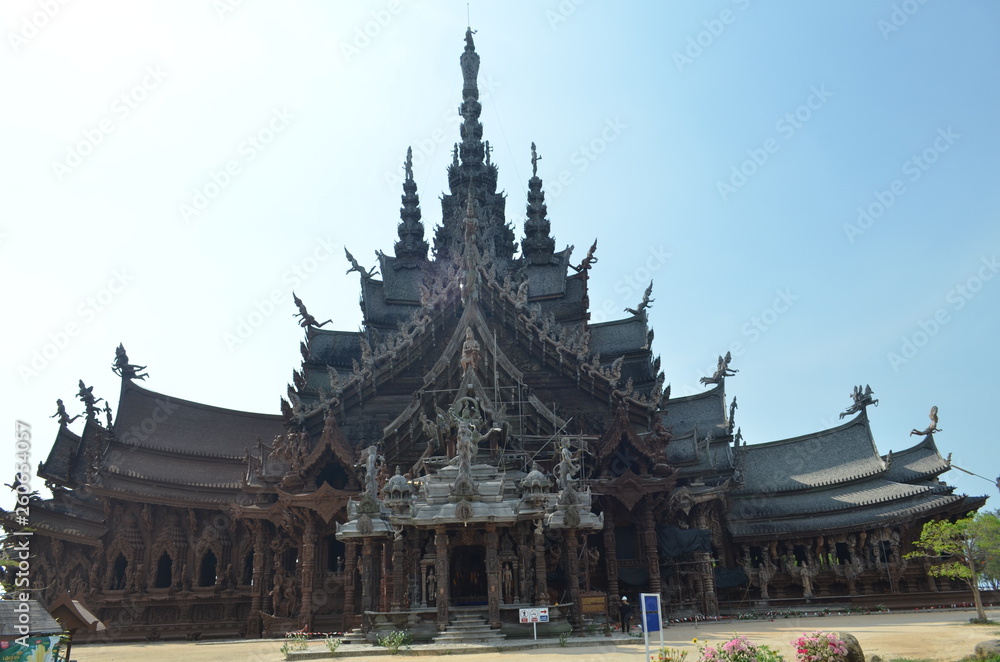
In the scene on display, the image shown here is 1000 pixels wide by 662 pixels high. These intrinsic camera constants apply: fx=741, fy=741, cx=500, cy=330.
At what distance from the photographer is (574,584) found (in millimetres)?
17219

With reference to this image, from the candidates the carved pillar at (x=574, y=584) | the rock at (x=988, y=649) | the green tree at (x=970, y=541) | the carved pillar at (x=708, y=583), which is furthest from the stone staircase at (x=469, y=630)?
the green tree at (x=970, y=541)

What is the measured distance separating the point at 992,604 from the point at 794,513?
7.06 meters

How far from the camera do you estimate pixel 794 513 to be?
29984 mm

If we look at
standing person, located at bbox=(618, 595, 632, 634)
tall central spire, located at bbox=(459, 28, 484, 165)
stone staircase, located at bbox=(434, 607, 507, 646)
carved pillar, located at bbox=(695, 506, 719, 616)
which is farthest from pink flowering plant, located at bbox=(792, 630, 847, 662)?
tall central spire, located at bbox=(459, 28, 484, 165)

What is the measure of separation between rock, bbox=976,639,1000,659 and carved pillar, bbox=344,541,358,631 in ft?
53.4

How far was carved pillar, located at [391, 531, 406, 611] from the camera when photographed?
16.8 metres

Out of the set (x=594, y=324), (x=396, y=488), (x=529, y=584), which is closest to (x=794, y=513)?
(x=594, y=324)

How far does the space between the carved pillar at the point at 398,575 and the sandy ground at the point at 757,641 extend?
1950 mm

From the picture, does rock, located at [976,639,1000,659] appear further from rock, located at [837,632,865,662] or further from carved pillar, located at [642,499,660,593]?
carved pillar, located at [642,499,660,593]

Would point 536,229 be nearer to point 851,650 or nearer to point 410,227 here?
point 410,227

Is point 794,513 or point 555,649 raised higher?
point 794,513

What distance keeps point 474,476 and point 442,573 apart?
2.58 metres

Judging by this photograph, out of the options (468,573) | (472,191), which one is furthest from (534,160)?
(468,573)

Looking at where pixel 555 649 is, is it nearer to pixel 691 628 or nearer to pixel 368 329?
pixel 691 628
